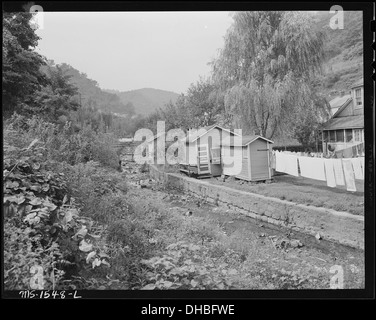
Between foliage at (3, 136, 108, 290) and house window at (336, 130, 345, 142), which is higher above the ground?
house window at (336, 130, 345, 142)

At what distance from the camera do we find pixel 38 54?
1817mm

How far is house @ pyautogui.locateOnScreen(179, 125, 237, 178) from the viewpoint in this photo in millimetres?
2006

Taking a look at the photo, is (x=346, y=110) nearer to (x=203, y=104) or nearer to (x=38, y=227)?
(x=203, y=104)

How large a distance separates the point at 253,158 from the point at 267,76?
2.03ft

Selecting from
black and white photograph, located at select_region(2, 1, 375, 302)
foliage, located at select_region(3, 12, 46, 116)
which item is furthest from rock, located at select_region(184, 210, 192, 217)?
foliage, located at select_region(3, 12, 46, 116)

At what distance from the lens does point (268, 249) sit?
190cm

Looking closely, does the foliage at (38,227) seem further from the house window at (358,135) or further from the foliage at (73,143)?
the house window at (358,135)

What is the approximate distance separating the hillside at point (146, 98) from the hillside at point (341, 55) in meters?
1.05

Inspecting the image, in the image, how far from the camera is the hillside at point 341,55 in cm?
163

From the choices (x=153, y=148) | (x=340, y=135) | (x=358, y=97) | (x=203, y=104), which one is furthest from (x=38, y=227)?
(x=358, y=97)

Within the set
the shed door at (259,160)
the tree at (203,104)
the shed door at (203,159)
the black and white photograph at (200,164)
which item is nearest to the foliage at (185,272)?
the black and white photograph at (200,164)

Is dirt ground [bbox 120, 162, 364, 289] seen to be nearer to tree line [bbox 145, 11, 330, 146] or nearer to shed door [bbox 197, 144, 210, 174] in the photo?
shed door [bbox 197, 144, 210, 174]
